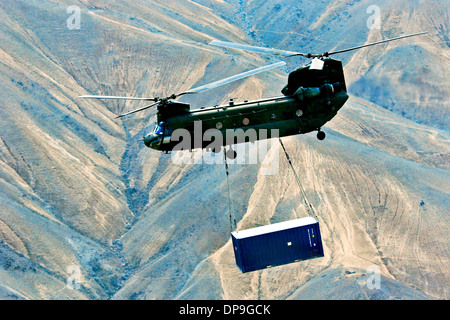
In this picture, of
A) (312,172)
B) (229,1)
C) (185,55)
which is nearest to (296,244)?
(312,172)

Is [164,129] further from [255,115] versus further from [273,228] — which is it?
[273,228]

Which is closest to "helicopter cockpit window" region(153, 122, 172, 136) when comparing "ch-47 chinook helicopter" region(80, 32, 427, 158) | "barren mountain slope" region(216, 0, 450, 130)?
"ch-47 chinook helicopter" region(80, 32, 427, 158)

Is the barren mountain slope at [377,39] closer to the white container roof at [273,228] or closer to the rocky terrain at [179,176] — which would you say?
the rocky terrain at [179,176]

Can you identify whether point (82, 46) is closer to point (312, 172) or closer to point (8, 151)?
point (8, 151)

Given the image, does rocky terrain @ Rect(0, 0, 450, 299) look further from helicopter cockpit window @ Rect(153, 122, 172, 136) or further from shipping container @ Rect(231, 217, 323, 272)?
helicopter cockpit window @ Rect(153, 122, 172, 136)

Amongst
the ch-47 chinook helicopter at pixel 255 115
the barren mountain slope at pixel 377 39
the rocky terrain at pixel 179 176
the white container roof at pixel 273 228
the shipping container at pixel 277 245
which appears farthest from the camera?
the barren mountain slope at pixel 377 39

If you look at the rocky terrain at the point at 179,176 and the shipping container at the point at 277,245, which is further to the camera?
the rocky terrain at the point at 179,176

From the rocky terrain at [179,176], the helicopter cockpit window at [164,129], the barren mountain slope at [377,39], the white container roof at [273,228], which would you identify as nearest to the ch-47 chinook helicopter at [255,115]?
the helicopter cockpit window at [164,129]

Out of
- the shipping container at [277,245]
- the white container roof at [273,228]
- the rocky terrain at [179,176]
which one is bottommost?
the shipping container at [277,245]
